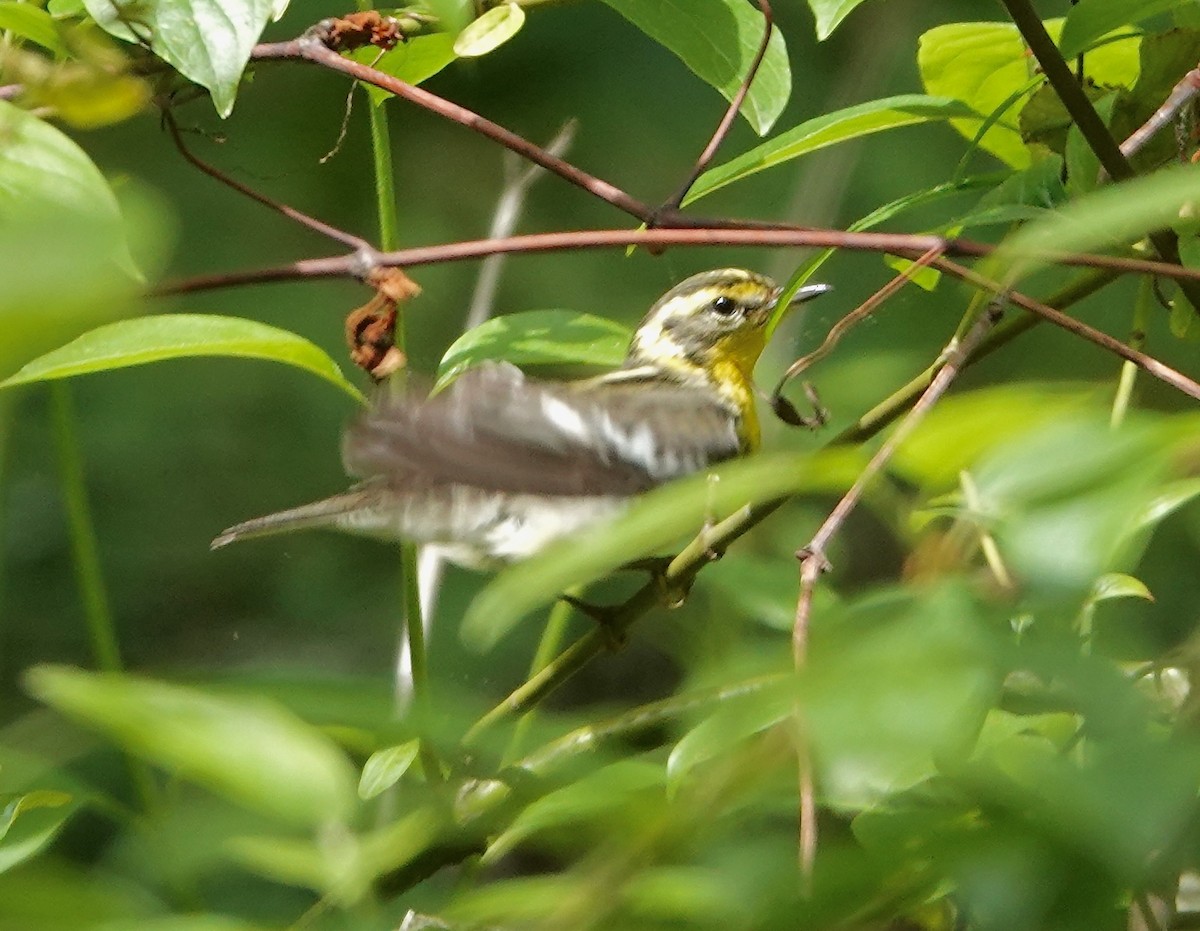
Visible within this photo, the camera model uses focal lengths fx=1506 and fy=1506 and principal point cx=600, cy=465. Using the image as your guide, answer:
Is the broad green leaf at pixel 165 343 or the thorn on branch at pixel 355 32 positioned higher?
the thorn on branch at pixel 355 32

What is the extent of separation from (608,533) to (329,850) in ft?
0.67

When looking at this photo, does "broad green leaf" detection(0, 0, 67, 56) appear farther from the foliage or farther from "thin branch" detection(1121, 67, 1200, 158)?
"thin branch" detection(1121, 67, 1200, 158)

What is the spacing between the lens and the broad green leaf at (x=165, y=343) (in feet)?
2.62

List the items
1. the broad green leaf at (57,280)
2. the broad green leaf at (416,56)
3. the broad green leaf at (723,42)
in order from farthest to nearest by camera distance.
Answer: the broad green leaf at (416,56), the broad green leaf at (723,42), the broad green leaf at (57,280)

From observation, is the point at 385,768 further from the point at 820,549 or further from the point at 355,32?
the point at 355,32

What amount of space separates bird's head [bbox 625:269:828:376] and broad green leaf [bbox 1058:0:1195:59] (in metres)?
1.11

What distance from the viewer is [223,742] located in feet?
1.08

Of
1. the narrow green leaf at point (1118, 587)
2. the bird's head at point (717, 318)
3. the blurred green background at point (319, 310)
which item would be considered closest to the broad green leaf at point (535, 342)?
the narrow green leaf at point (1118, 587)

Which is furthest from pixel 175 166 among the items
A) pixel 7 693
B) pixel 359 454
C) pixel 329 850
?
pixel 329 850

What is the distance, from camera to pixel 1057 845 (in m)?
0.31

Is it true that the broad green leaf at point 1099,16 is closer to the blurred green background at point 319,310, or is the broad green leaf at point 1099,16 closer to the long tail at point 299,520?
the long tail at point 299,520

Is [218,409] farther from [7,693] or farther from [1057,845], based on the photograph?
[1057,845]

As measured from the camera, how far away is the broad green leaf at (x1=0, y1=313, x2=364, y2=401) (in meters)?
0.80

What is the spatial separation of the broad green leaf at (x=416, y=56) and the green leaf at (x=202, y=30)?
24 centimetres
